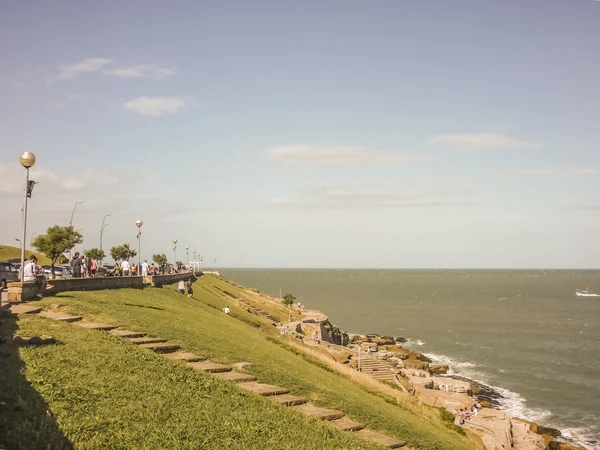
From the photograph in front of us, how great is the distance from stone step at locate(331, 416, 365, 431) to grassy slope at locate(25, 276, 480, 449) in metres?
0.61

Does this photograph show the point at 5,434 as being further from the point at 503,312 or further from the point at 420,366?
the point at 503,312

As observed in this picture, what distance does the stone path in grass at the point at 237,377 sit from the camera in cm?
1336

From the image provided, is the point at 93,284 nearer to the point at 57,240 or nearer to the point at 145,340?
the point at 145,340

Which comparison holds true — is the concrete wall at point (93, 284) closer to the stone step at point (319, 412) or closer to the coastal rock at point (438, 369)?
the stone step at point (319, 412)

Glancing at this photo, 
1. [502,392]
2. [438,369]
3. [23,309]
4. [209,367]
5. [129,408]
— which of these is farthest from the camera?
[438,369]

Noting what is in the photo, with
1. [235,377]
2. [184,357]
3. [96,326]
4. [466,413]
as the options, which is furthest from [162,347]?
[466,413]

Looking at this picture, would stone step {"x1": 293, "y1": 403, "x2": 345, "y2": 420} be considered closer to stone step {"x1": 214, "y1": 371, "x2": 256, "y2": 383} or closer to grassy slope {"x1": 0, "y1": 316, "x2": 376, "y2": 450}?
grassy slope {"x1": 0, "y1": 316, "x2": 376, "y2": 450}

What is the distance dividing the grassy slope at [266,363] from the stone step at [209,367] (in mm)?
938

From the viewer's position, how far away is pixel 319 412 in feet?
45.1

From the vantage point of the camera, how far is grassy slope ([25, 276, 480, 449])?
51.1ft

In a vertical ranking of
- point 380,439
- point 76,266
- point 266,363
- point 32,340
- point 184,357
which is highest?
point 76,266

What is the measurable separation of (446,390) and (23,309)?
3982cm

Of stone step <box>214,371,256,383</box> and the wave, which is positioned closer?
stone step <box>214,371,256,383</box>

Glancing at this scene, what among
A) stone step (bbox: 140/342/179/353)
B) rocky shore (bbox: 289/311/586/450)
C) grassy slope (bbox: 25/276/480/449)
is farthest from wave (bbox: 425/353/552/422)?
stone step (bbox: 140/342/179/353)
